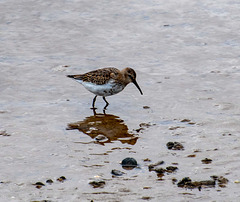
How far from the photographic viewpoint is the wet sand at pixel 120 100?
8.10 metres

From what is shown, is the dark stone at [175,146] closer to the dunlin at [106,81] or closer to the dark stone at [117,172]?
the dark stone at [117,172]

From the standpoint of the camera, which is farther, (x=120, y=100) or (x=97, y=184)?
(x=120, y=100)

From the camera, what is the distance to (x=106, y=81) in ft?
39.8

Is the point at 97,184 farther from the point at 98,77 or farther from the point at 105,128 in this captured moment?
the point at 98,77

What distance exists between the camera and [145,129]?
34.3 ft

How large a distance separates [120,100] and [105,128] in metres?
1.77

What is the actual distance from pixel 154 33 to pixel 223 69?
360 centimetres

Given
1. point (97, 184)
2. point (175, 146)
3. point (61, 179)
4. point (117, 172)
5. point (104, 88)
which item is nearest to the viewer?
point (97, 184)

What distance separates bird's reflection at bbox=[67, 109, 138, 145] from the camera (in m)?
10.1

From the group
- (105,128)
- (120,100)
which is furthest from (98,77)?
(105,128)

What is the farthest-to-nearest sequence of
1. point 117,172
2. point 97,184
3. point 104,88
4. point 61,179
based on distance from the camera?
point 104,88 < point 117,172 < point 61,179 < point 97,184

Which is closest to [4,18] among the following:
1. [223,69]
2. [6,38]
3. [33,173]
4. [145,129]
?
[6,38]

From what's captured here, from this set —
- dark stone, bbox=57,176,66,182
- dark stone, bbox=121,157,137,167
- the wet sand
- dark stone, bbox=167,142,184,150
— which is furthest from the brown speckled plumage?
dark stone, bbox=57,176,66,182

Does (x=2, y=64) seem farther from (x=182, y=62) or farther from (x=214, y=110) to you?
(x=214, y=110)
